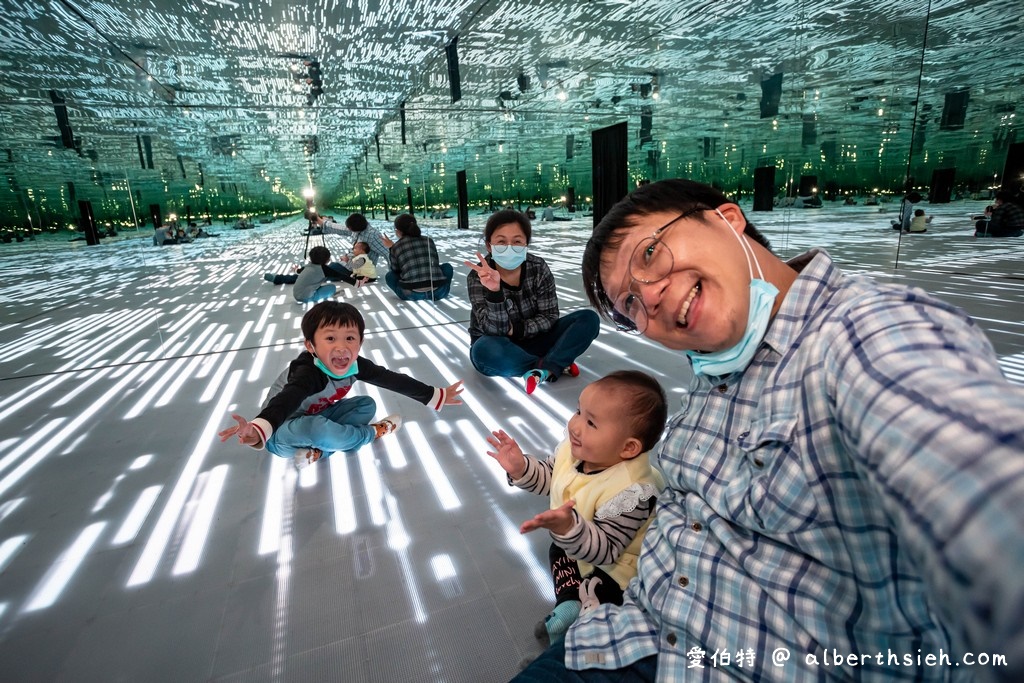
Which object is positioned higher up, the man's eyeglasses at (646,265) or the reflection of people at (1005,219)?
the man's eyeglasses at (646,265)

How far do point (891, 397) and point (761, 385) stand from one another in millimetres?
358

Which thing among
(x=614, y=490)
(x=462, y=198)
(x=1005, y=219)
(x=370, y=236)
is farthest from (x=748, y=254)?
(x=462, y=198)

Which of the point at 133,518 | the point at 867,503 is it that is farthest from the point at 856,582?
the point at 133,518

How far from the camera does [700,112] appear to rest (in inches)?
533

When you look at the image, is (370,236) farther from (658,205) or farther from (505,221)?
(658,205)

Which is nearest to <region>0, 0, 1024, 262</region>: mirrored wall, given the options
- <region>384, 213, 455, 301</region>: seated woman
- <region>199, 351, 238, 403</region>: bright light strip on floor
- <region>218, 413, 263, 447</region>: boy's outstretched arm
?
<region>218, 413, 263, 447</region>: boy's outstretched arm

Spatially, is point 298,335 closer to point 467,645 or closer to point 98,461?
point 98,461

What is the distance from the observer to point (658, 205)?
91 cm

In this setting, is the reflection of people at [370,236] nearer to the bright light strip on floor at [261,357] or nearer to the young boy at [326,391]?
the bright light strip on floor at [261,357]

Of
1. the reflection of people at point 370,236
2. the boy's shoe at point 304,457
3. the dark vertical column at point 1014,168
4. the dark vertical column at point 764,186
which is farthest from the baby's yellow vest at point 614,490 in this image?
the dark vertical column at point 1014,168

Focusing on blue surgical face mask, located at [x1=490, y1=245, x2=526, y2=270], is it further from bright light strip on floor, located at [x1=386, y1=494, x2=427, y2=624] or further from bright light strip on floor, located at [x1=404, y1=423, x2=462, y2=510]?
bright light strip on floor, located at [x1=386, y1=494, x2=427, y2=624]

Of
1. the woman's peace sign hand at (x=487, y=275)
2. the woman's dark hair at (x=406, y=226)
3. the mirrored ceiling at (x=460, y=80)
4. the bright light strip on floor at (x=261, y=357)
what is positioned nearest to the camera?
the woman's peace sign hand at (x=487, y=275)

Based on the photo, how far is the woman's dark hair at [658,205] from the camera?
91 cm

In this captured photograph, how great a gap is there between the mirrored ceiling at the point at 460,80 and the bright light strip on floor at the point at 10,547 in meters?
3.40
